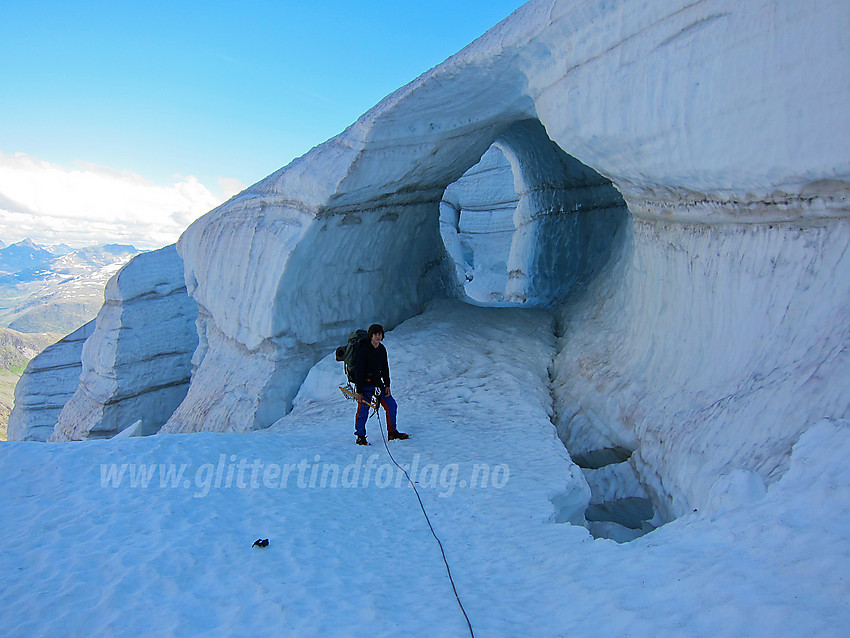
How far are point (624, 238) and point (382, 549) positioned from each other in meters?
6.47

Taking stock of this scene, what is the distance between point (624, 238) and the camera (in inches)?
313

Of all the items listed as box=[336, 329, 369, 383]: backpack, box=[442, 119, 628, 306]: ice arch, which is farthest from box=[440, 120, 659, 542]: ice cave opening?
box=[336, 329, 369, 383]: backpack

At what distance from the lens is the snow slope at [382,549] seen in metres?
1.98

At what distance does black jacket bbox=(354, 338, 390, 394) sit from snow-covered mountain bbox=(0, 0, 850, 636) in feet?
1.95

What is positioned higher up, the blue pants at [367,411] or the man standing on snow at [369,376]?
the man standing on snow at [369,376]

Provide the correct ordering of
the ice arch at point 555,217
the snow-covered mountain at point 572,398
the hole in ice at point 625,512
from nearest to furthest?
the snow-covered mountain at point 572,398
the hole in ice at point 625,512
the ice arch at point 555,217

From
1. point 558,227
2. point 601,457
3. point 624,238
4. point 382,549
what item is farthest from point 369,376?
point 558,227

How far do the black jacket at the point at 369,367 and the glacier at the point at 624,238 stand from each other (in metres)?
1.90

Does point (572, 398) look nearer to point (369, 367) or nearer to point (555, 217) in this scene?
point (369, 367)

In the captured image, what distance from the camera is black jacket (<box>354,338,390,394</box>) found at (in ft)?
14.9

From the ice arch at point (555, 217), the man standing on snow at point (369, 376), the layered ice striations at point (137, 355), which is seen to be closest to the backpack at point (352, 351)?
the man standing on snow at point (369, 376)

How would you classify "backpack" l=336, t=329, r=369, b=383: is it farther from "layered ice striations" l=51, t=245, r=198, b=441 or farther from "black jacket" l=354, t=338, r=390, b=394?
"layered ice striations" l=51, t=245, r=198, b=441

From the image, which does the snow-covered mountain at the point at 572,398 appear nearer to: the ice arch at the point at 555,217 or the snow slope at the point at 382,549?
the snow slope at the point at 382,549

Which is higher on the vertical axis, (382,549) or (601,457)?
(382,549)
